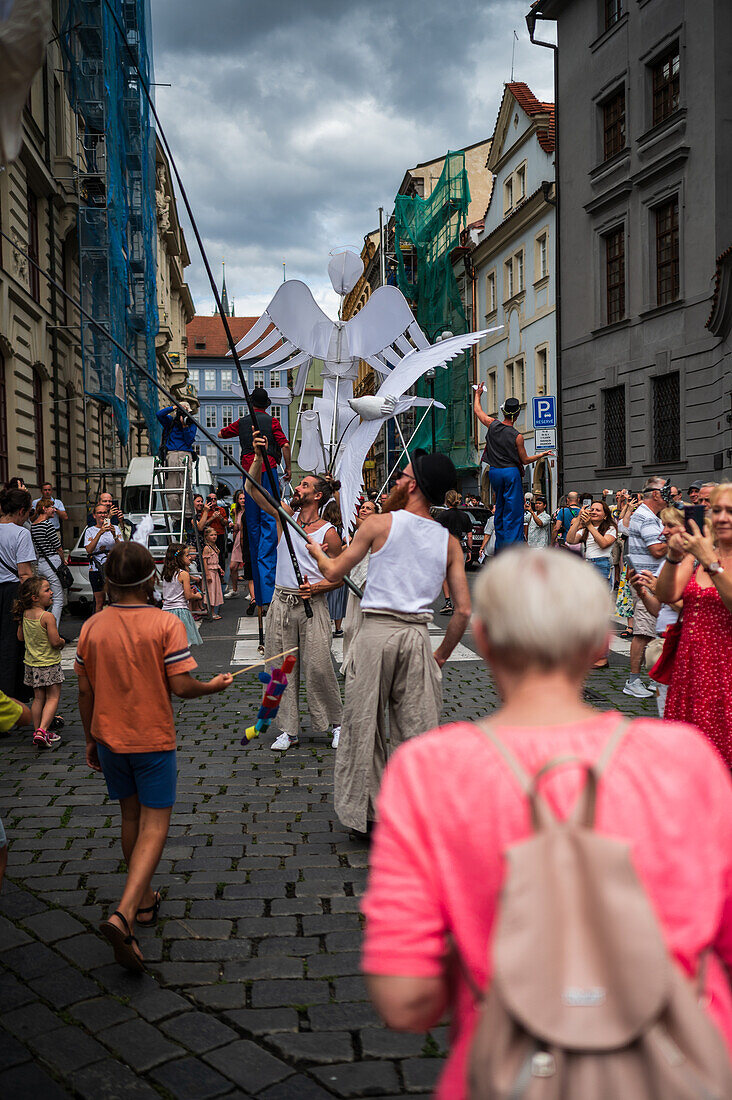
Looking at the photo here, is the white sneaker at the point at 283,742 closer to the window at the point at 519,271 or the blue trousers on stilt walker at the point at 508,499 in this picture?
the blue trousers on stilt walker at the point at 508,499

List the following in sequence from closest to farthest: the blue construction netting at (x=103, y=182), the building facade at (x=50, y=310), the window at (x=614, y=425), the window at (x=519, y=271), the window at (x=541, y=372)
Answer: the building facade at (x=50, y=310), the blue construction netting at (x=103, y=182), the window at (x=614, y=425), the window at (x=541, y=372), the window at (x=519, y=271)

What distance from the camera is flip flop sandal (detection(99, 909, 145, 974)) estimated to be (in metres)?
3.37

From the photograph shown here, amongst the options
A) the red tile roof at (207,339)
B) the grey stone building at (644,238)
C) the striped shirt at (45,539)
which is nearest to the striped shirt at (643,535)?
the striped shirt at (45,539)

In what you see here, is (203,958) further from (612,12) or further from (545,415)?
(612,12)

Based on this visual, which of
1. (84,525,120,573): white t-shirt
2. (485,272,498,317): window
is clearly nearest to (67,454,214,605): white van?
(84,525,120,573): white t-shirt

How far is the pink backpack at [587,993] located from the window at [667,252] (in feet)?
70.9

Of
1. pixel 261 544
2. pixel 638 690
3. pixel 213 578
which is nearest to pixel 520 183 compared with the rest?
pixel 213 578

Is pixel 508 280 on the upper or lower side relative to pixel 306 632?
upper

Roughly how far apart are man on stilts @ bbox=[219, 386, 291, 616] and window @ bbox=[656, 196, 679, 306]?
14.1 metres

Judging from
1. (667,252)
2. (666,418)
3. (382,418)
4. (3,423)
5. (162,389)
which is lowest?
(162,389)

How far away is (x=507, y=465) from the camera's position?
910cm

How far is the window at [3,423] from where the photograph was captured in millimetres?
17033

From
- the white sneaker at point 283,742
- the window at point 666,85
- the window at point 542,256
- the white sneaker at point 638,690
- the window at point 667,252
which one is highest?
the window at point 666,85

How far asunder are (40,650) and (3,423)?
11213 mm
